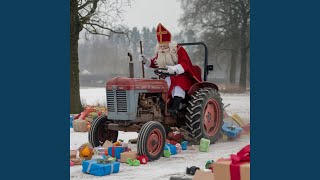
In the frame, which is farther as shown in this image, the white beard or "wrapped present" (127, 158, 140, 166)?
the white beard

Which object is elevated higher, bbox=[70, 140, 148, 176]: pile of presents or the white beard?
the white beard

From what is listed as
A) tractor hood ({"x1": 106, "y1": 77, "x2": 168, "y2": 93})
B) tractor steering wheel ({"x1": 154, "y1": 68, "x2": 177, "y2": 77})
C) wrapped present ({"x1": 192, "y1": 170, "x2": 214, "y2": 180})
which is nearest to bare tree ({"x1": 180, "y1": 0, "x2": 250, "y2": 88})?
tractor steering wheel ({"x1": 154, "y1": 68, "x2": 177, "y2": 77})

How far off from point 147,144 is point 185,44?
117 centimetres

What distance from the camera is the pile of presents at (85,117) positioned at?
4.66m

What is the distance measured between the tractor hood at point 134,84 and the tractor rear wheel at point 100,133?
1.31ft

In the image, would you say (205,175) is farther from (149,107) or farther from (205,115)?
(205,115)

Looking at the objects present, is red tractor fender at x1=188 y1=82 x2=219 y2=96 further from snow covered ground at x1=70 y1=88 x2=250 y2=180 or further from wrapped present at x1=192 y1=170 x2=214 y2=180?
wrapped present at x1=192 y1=170 x2=214 y2=180

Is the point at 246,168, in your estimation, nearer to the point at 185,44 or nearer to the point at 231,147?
the point at 231,147

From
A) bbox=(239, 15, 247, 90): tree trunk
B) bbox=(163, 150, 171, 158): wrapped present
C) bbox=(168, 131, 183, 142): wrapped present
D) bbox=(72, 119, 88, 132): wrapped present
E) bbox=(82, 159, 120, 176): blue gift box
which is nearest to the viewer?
bbox=(82, 159, 120, 176): blue gift box

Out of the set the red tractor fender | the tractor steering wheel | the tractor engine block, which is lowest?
the tractor engine block

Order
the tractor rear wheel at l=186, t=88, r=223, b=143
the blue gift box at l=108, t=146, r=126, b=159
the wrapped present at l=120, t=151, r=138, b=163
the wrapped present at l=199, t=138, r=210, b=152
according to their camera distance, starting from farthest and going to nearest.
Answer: the tractor rear wheel at l=186, t=88, r=223, b=143, the wrapped present at l=199, t=138, r=210, b=152, the blue gift box at l=108, t=146, r=126, b=159, the wrapped present at l=120, t=151, r=138, b=163

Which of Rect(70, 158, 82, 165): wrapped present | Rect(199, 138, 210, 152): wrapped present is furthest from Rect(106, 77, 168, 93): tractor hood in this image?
Rect(70, 158, 82, 165): wrapped present

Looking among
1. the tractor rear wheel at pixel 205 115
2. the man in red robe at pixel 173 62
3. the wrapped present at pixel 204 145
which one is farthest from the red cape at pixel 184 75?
the wrapped present at pixel 204 145

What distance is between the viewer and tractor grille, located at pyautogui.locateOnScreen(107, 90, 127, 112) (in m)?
3.62
